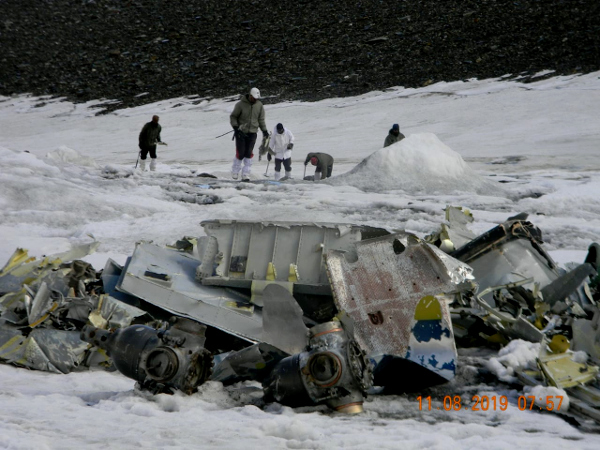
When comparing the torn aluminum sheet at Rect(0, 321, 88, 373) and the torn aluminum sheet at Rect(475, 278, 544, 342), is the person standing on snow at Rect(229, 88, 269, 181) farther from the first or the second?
the torn aluminum sheet at Rect(475, 278, 544, 342)

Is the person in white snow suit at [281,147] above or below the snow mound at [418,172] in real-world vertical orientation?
above

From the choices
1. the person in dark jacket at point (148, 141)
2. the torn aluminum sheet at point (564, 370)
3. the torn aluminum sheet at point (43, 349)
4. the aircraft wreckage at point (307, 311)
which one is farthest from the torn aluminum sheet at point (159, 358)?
the person in dark jacket at point (148, 141)

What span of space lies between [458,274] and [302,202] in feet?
17.9

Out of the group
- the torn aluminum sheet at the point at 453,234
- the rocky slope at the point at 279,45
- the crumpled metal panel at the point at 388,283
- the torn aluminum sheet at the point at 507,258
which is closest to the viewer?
the crumpled metal panel at the point at 388,283

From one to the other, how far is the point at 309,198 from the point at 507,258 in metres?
4.90

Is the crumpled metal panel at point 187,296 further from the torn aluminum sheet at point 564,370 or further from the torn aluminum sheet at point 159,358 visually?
the torn aluminum sheet at point 564,370

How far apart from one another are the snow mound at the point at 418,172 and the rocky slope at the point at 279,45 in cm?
1439

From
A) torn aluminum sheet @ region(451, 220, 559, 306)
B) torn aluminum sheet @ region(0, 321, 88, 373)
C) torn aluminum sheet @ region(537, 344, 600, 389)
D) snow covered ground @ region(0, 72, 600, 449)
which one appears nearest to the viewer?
snow covered ground @ region(0, 72, 600, 449)

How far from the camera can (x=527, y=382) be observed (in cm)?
343

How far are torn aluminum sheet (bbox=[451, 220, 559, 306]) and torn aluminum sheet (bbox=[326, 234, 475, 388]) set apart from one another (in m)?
0.90

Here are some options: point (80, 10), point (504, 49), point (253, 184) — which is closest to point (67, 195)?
point (253, 184)
